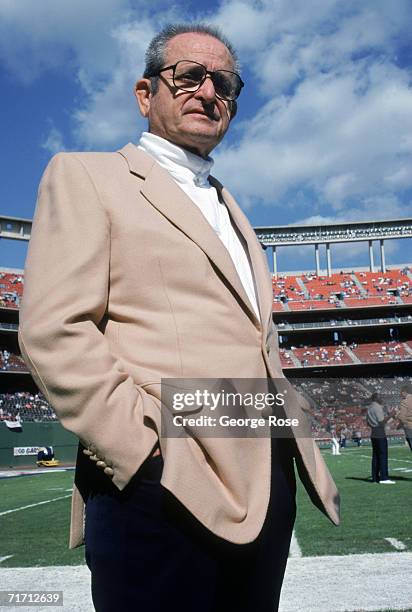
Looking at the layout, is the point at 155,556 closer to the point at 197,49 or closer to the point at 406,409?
the point at 197,49

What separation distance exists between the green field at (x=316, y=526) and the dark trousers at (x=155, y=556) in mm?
3683

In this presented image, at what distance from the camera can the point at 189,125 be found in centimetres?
186

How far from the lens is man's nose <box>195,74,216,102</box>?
187cm

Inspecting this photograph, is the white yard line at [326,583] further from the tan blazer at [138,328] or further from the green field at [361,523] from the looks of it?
the tan blazer at [138,328]

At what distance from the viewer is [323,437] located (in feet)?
110

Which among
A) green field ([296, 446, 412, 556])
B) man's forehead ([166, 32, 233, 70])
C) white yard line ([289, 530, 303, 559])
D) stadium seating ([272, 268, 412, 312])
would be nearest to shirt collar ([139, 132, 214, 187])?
man's forehead ([166, 32, 233, 70])

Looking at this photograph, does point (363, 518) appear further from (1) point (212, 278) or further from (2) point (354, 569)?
(1) point (212, 278)

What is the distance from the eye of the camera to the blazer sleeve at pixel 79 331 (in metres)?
1.35

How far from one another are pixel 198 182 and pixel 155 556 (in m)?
1.11

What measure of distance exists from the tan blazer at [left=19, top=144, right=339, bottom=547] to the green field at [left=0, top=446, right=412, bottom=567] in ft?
12.2

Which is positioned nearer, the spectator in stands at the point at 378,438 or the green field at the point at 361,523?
the green field at the point at 361,523

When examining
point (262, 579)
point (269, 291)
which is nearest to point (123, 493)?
point (262, 579)

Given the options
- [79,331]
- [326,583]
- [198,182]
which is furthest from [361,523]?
[79,331]

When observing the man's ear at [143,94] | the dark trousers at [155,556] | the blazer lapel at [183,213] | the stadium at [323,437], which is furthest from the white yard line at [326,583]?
the man's ear at [143,94]
